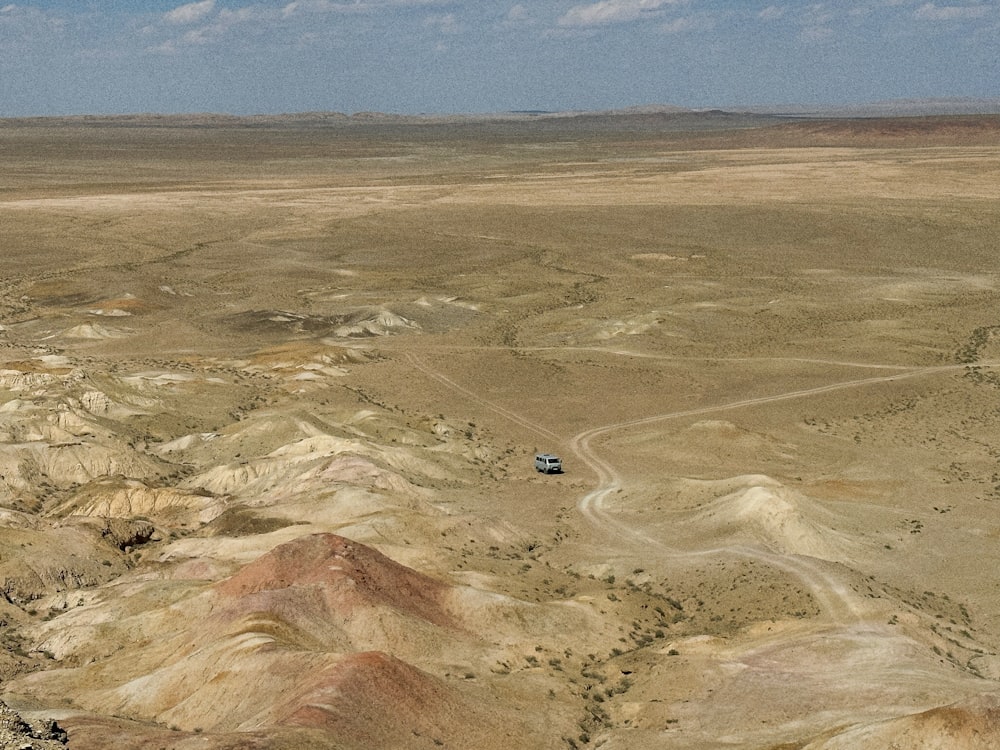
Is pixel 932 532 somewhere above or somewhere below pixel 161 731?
below

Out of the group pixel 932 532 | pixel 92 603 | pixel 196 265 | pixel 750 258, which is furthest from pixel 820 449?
pixel 196 265

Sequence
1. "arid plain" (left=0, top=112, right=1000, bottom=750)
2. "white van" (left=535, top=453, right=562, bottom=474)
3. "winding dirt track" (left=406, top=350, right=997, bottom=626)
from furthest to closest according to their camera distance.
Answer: "white van" (left=535, top=453, right=562, bottom=474)
"winding dirt track" (left=406, top=350, right=997, bottom=626)
"arid plain" (left=0, top=112, right=1000, bottom=750)

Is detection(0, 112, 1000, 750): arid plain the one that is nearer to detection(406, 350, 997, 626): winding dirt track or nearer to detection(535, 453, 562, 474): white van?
detection(406, 350, 997, 626): winding dirt track

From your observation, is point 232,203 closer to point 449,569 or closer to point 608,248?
point 608,248

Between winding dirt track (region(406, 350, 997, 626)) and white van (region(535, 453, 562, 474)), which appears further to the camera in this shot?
white van (region(535, 453, 562, 474))

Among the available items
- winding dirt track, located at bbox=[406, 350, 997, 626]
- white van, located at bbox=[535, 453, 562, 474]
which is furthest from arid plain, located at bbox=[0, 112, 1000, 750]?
white van, located at bbox=[535, 453, 562, 474]

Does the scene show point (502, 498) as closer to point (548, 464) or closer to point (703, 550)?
point (548, 464)
